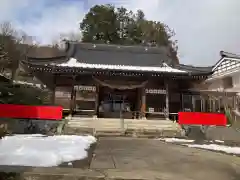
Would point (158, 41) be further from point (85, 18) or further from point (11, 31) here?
point (11, 31)

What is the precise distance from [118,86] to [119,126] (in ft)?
14.3

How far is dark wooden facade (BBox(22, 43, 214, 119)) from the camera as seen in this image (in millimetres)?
20578

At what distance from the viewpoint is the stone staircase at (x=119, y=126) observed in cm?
1702

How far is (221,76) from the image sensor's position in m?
31.6

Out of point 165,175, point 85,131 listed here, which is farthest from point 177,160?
point 85,131

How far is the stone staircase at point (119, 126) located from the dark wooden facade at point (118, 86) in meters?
1.81

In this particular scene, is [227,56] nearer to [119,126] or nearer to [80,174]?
[119,126]

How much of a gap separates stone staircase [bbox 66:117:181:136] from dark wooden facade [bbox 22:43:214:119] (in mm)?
1813

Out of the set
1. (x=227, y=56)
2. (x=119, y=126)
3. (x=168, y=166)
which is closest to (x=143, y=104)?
(x=119, y=126)

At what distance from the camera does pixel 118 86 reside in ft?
70.7

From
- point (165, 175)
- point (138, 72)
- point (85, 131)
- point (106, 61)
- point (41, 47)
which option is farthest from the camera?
point (41, 47)

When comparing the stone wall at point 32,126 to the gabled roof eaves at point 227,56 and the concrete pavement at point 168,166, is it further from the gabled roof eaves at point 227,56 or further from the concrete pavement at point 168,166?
the gabled roof eaves at point 227,56

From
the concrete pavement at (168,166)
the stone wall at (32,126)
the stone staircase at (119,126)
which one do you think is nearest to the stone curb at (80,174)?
the concrete pavement at (168,166)

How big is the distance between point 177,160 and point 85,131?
9.57 metres
